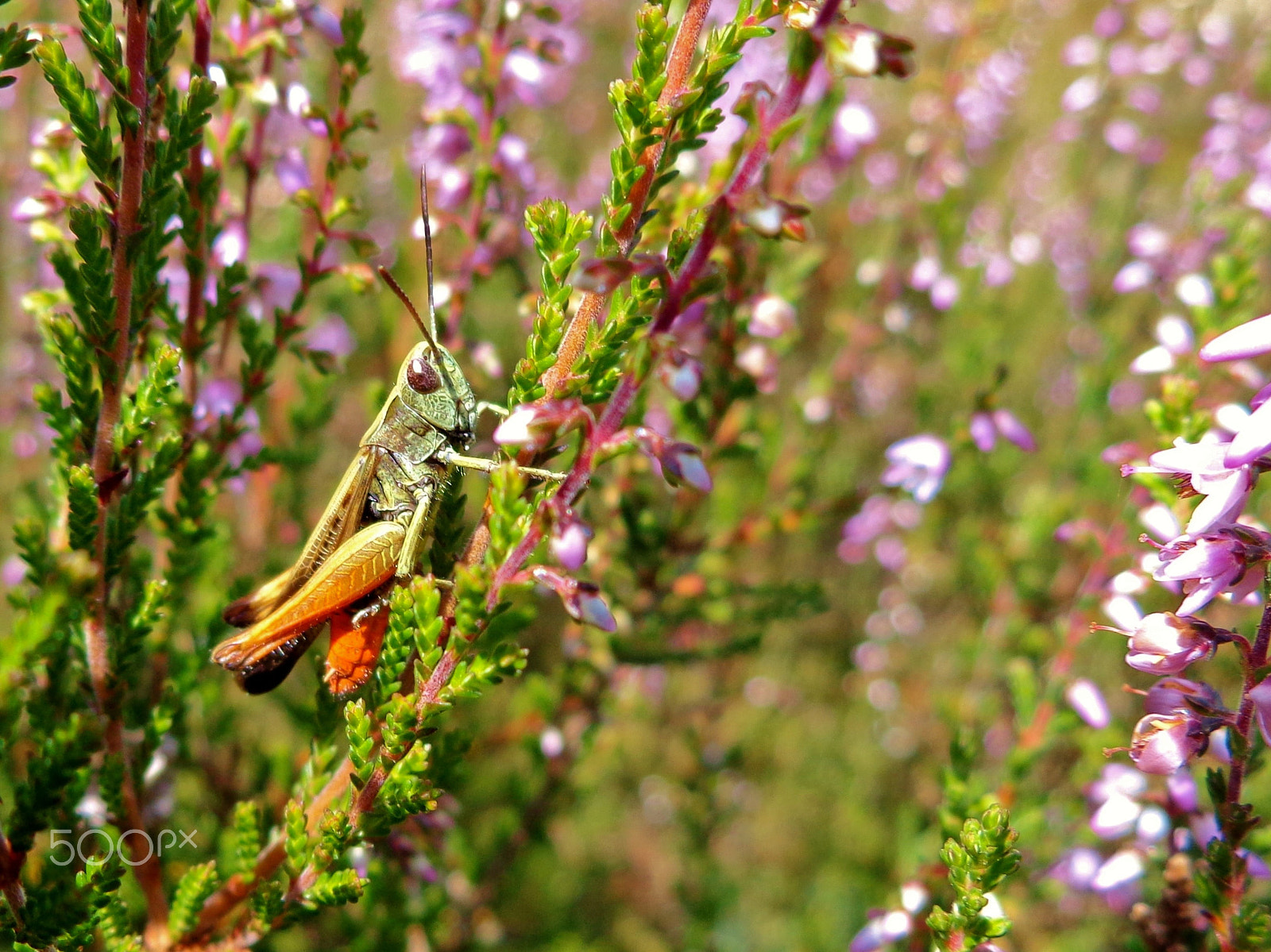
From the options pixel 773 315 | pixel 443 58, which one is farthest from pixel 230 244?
pixel 773 315

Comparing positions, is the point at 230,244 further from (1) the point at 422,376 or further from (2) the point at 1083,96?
(2) the point at 1083,96

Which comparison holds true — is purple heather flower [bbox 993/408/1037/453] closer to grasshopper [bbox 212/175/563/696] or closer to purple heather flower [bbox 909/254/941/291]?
purple heather flower [bbox 909/254/941/291]

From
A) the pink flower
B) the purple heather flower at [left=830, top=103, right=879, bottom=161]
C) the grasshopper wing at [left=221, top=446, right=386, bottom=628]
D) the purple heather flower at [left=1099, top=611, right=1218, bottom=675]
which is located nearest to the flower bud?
the purple heather flower at [left=1099, top=611, right=1218, bottom=675]

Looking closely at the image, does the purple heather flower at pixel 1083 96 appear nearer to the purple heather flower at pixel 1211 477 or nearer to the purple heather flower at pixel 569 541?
the purple heather flower at pixel 1211 477

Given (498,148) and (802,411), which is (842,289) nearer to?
(802,411)

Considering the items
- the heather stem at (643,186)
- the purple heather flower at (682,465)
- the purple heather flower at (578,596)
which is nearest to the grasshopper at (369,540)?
the heather stem at (643,186)

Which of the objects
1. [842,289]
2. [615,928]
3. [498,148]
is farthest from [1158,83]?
[615,928]
